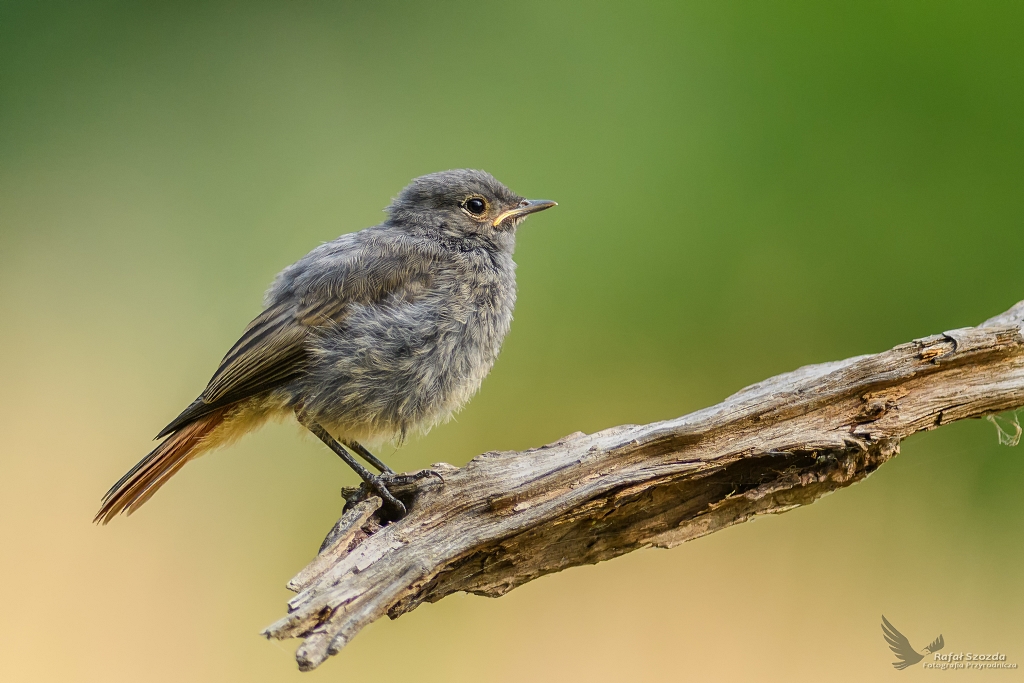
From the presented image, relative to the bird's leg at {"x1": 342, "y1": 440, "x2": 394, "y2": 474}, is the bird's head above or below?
above

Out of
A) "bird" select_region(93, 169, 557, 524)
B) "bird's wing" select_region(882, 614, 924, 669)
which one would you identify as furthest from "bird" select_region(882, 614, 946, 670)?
"bird" select_region(93, 169, 557, 524)

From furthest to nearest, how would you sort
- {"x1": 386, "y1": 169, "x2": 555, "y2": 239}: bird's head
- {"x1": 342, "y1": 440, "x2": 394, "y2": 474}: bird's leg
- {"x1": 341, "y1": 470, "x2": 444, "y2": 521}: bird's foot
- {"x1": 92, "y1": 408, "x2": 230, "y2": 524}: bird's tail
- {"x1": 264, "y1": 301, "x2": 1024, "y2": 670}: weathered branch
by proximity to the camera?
{"x1": 386, "y1": 169, "x2": 555, "y2": 239}: bird's head, {"x1": 342, "y1": 440, "x2": 394, "y2": 474}: bird's leg, {"x1": 92, "y1": 408, "x2": 230, "y2": 524}: bird's tail, {"x1": 341, "y1": 470, "x2": 444, "y2": 521}: bird's foot, {"x1": 264, "y1": 301, "x2": 1024, "y2": 670}: weathered branch

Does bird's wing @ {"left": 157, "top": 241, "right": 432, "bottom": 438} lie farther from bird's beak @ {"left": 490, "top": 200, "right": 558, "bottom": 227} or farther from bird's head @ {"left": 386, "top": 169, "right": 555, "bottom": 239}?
bird's beak @ {"left": 490, "top": 200, "right": 558, "bottom": 227}

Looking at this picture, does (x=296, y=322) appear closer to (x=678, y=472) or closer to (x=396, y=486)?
(x=396, y=486)

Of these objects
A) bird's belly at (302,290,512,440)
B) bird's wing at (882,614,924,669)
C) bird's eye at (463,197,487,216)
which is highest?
bird's eye at (463,197,487,216)

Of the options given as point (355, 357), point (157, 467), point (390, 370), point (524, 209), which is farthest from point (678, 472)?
point (157, 467)

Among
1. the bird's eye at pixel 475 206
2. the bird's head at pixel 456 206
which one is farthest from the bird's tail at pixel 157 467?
the bird's eye at pixel 475 206
